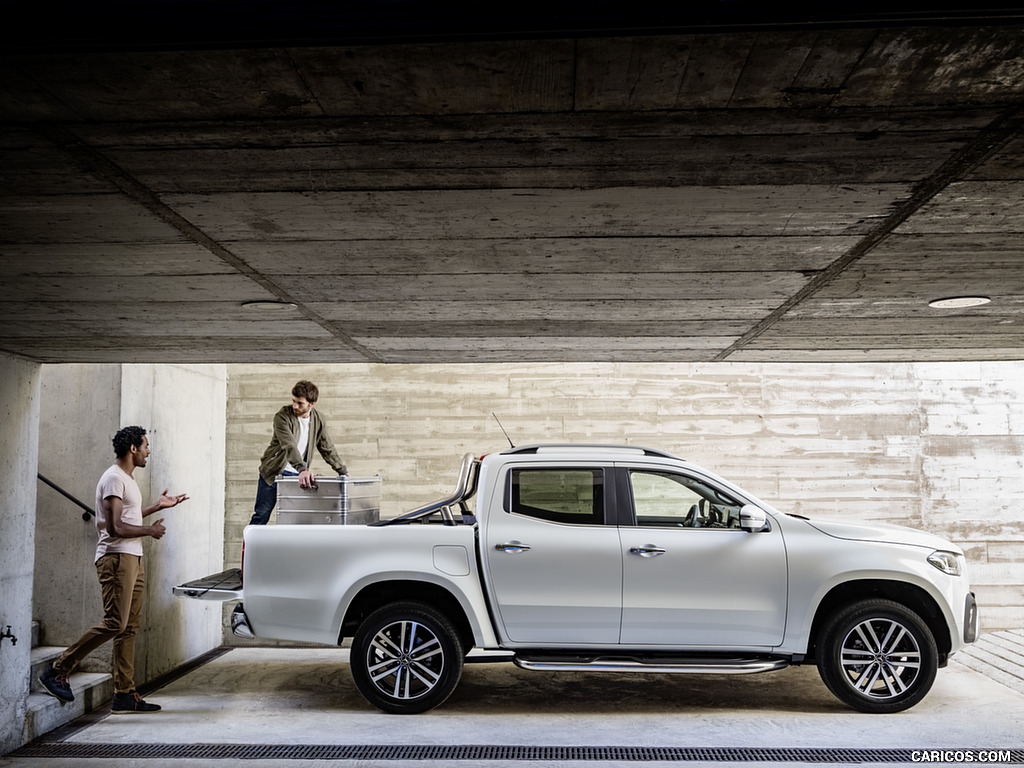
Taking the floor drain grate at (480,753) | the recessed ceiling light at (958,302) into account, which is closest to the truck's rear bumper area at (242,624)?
the floor drain grate at (480,753)

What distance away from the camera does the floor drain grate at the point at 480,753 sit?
5.28 m

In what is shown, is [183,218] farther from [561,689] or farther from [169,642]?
[169,642]

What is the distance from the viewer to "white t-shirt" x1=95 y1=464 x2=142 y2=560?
6.20m

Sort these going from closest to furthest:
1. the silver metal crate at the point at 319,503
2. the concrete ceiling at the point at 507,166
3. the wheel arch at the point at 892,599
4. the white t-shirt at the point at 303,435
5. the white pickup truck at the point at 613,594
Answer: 1. the concrete ceiling at the point at 507,166
2. the white pickup truck at the point at 613,594
3. the wheel arch at the point at 892,599
4. the silver metal crate at the point at 319,503
5. the white t-shirt at the point at 303,435

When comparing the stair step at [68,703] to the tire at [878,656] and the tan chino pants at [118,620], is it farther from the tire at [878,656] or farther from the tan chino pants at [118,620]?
the tire at [878,656]

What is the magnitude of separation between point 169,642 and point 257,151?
21.8 feet

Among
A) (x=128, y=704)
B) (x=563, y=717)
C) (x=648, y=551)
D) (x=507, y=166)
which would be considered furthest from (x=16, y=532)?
(x=507, y=166)

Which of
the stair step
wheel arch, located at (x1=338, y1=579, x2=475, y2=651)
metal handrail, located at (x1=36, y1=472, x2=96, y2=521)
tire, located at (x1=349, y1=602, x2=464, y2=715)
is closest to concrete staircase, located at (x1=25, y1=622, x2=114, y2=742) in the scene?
the stair step

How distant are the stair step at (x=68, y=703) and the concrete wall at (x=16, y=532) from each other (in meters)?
0.11

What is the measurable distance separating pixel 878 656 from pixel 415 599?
11.2 ft

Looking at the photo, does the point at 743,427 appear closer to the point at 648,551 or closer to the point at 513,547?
the point at 648,551

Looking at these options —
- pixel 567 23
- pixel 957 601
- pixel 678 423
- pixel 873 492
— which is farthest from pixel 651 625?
pixel 567 23

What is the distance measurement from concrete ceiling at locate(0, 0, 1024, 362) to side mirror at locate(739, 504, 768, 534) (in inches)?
63.2

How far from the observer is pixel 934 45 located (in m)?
2.00
